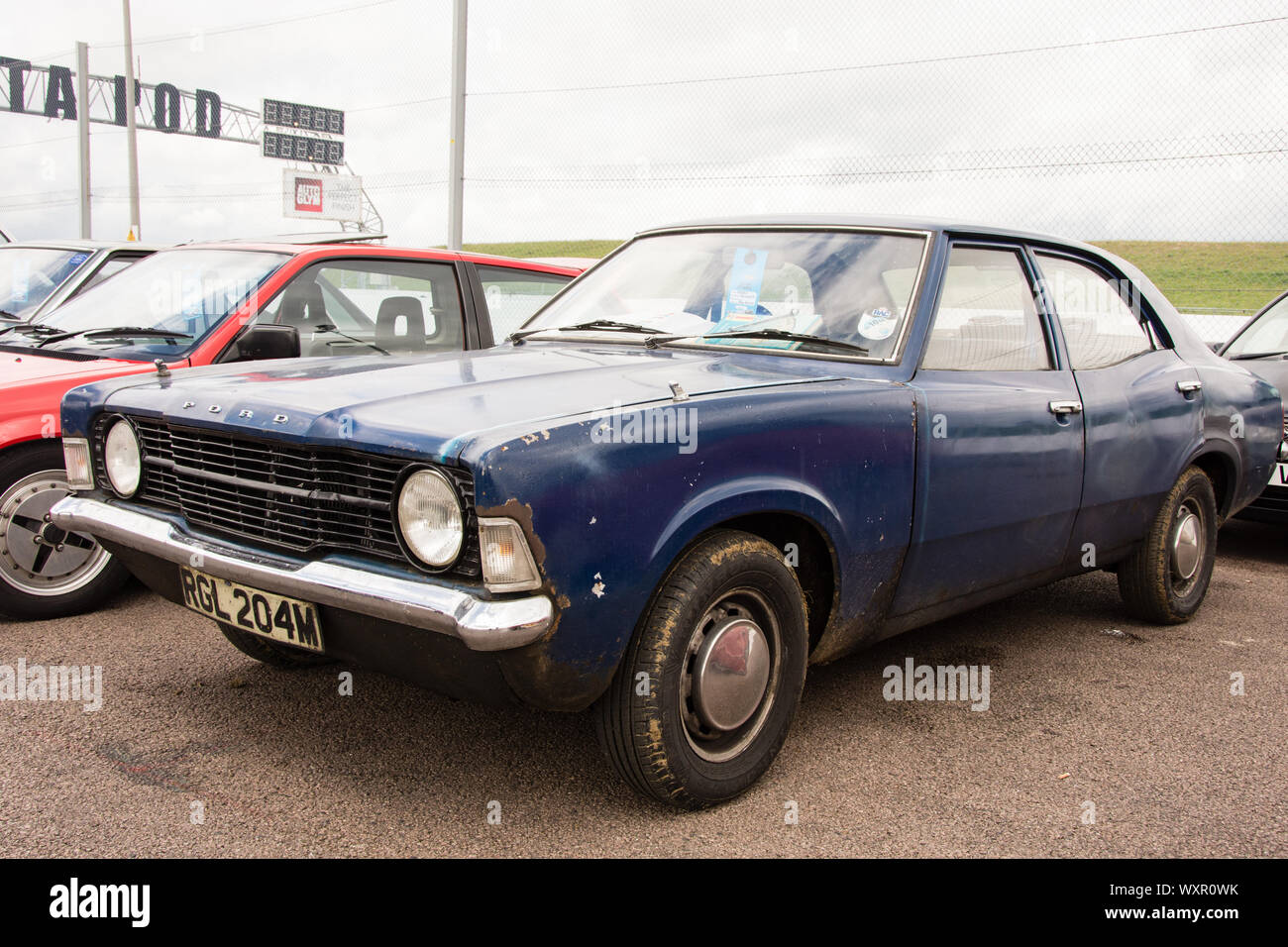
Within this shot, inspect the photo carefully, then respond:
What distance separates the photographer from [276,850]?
8.05 feet

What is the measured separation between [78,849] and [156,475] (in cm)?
107

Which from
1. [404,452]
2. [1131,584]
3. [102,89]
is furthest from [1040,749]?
[102,89]

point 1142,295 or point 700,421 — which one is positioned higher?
point 1142,295

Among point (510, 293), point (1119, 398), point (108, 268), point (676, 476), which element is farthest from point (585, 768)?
point (108, 268)

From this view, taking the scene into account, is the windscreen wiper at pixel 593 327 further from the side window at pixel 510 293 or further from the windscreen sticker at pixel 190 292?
the windscreen sticker at pixel 190 292

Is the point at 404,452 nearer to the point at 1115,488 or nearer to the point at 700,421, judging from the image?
the point at 700,421

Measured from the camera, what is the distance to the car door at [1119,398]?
389cm

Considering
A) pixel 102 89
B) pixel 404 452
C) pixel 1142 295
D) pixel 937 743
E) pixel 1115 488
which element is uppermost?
pixel 102 89

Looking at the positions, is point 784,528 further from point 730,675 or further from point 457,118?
point 457,118

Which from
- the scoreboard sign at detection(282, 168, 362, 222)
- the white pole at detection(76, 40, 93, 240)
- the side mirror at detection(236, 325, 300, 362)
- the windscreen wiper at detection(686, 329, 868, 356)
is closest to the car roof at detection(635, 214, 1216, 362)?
the windscreen wiper at detection(686, 329, 868, 356)

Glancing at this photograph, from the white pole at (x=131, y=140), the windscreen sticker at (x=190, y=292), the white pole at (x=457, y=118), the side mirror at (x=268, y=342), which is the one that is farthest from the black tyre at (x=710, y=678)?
the white pole at (x=131, y=140)

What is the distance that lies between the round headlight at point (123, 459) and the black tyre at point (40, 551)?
1.19 m

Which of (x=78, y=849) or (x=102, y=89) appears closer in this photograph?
(x=78, y=849)

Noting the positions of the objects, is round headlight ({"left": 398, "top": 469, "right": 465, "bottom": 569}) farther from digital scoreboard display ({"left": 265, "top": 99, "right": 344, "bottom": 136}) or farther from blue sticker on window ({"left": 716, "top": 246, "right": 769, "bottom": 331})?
digital scoreboard display ({"left": 265, "top": 99, "right": 344, "bottom": 136})
